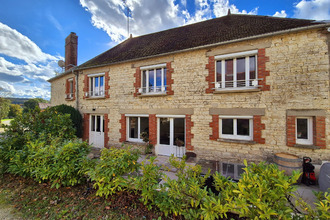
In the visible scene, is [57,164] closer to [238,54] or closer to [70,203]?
[70,203]

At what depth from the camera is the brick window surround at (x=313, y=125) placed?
4453 mm

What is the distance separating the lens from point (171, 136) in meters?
6.71

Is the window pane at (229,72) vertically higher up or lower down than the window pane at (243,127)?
higher up

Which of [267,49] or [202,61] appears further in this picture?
[202,61]

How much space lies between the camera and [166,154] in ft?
22.3

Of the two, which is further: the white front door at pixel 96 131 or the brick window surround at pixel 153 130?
the white front door at pixel 96 131

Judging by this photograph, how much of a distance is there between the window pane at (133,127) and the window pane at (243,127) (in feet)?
17.3

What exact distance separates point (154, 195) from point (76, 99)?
934cm

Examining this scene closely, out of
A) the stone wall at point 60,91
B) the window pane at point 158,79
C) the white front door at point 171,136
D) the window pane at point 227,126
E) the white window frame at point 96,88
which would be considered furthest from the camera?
the stone wall at point 60,91

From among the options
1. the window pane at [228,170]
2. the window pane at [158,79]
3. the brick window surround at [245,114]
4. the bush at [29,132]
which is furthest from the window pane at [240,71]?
the bush at [29,132]

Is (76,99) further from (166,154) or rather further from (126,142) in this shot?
(166,154)

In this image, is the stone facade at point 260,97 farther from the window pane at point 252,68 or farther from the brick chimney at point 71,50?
the brick chimney at point 71,50

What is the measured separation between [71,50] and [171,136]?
11520mm

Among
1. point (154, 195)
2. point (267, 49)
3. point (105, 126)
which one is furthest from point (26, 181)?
point (267, 49)
